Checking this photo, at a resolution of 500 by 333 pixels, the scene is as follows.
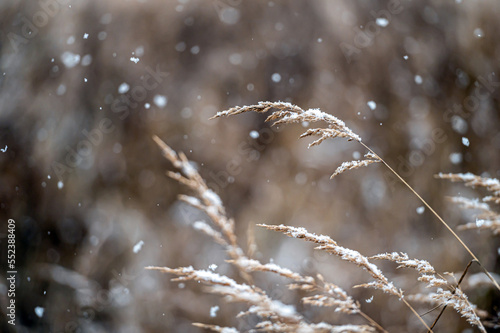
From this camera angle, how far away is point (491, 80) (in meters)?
1.07

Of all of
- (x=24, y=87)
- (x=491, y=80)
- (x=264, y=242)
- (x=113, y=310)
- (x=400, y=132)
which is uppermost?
(x=491, y=80)

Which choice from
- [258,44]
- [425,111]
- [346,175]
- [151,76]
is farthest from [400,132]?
[151,76]

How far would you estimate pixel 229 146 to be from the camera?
1002mm

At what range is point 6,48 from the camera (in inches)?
44.8

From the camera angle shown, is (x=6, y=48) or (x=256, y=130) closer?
(x=256, y=130)

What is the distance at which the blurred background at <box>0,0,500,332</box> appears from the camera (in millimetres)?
971

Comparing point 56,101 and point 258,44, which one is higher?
point 258,44

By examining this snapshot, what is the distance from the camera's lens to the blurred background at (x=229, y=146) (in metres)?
0.97

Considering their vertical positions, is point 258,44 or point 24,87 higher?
point 258,44

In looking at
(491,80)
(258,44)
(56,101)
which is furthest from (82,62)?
(491,80)

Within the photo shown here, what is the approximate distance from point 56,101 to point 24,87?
13 cm

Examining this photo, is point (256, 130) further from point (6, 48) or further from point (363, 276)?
point (6, 48)

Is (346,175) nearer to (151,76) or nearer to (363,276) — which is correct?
(363,276)

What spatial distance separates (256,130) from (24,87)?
74 cm
